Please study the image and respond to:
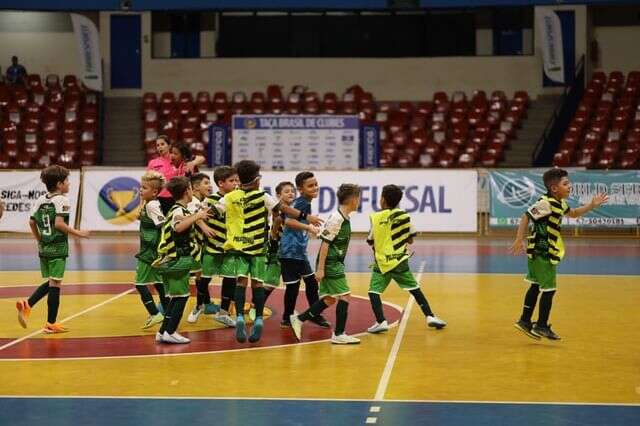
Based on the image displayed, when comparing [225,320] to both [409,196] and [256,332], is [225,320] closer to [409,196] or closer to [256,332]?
[256,332]

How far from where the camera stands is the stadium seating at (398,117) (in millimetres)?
33281

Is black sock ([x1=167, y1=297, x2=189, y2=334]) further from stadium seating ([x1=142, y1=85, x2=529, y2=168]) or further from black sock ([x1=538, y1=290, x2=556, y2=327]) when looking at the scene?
stadium seating ([x1=142, y1=85, x2=529, y2=168])

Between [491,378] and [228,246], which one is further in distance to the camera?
[228,246]

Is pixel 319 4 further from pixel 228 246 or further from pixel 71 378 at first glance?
pixel 71 378

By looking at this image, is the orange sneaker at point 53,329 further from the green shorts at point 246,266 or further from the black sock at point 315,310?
the black sock at point 315,310

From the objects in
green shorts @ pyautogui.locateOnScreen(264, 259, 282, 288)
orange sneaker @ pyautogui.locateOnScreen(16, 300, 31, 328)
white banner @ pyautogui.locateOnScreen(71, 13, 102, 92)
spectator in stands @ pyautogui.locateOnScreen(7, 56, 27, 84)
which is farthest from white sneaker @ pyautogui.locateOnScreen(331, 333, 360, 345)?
spectator in stands @ pyautogui.locateOnScreen(7, 56, 27, 84)

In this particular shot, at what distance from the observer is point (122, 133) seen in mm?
36812

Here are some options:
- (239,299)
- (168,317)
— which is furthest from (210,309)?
(168,317)

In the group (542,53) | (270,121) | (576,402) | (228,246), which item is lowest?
(576,402)

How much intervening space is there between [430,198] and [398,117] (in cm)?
781

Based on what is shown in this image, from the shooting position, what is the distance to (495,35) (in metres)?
38.2

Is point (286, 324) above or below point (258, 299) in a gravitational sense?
below

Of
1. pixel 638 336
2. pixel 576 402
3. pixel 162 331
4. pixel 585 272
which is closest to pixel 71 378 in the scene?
pixel 162 331

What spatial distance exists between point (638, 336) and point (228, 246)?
14.6 ft
